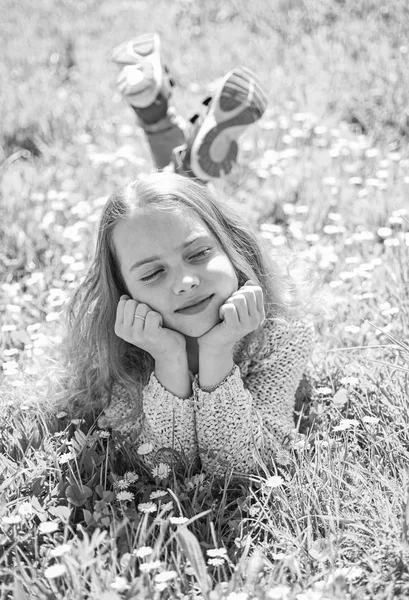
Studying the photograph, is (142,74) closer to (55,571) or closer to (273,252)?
(273,252)

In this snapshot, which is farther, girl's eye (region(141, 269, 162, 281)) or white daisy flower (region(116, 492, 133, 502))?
girl's eye (region(141, 269, 162, 281))

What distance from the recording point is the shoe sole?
299 centimetres

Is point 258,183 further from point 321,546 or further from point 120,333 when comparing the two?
point 321,546

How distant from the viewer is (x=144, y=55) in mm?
3104

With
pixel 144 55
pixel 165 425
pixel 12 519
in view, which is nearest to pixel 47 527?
pixel 12 519

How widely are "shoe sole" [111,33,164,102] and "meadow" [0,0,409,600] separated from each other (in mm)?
522

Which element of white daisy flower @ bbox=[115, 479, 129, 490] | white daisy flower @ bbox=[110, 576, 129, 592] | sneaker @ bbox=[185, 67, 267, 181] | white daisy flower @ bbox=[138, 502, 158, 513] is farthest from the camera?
sneaker @ bbox=[185, 67, 267, 181]

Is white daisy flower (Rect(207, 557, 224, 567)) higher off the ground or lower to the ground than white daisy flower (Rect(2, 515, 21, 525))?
lower

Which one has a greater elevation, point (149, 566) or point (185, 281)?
point (185, 281)

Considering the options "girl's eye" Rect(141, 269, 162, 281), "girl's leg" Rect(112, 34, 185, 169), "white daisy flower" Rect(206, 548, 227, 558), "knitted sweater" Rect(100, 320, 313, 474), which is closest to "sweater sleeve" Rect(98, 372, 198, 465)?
"knitted sweater" Rect(100, 320, 313, 474)

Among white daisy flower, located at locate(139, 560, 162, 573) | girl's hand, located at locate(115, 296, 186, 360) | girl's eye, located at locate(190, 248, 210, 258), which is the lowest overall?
white daisy flower, located at locate(139, 560, 162, 573)

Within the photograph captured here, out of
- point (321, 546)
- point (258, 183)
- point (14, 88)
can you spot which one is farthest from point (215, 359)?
point (14, 88)

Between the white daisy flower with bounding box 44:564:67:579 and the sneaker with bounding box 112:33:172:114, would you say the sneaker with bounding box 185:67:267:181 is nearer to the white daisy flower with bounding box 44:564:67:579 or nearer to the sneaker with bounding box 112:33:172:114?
the sneaker with bounding box 112:33:172:114

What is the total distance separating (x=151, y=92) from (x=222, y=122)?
314 millimetres
